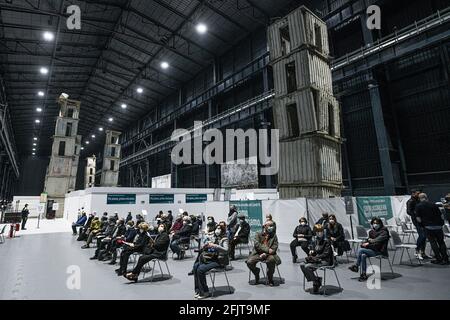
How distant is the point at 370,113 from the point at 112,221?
1766 centimetres

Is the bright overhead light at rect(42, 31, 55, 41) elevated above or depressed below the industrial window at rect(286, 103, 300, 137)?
Result: above

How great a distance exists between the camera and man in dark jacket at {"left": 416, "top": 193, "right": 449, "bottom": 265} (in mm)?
6859

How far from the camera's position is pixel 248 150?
1011 inches

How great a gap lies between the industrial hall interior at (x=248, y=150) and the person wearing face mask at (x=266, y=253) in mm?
36

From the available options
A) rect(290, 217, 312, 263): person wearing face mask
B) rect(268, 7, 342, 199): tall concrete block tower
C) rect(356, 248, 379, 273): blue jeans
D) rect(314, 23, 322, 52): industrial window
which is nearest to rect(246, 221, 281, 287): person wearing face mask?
rect(290, 217, 312, 263): person wearing face mask

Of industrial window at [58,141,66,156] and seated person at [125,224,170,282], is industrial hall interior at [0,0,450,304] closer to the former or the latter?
seated person at [125,224,170,282]

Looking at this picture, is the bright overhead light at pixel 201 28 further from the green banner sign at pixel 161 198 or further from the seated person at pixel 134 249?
the seated person at pixel 134 249

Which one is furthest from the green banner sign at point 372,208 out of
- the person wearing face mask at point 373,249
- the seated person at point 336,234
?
the person wearing face mask at point 373,249

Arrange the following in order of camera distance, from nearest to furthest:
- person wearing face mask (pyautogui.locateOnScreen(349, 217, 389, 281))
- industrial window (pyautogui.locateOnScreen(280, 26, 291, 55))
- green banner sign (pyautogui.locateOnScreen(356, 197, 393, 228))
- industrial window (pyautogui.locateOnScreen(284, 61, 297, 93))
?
person wearing face mask (pyautogui.locateOnScreen(349, 217, 389, 281))
green banner sign (pyautogui.locateOnScreen(356, 197, 393, 228))
industrial window (pyautogui.locateOnScreen(284, 61, 297, 93))
industrial window (pyautogui.locateOnScreen(280, 26, 291, 55))

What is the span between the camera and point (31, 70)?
27.0 metres

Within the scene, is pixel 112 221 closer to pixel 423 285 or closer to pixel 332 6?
pixel 423 285

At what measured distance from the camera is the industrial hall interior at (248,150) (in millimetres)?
6250

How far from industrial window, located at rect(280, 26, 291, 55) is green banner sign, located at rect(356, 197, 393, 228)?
953 cm

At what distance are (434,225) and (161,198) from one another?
57.0 ft
